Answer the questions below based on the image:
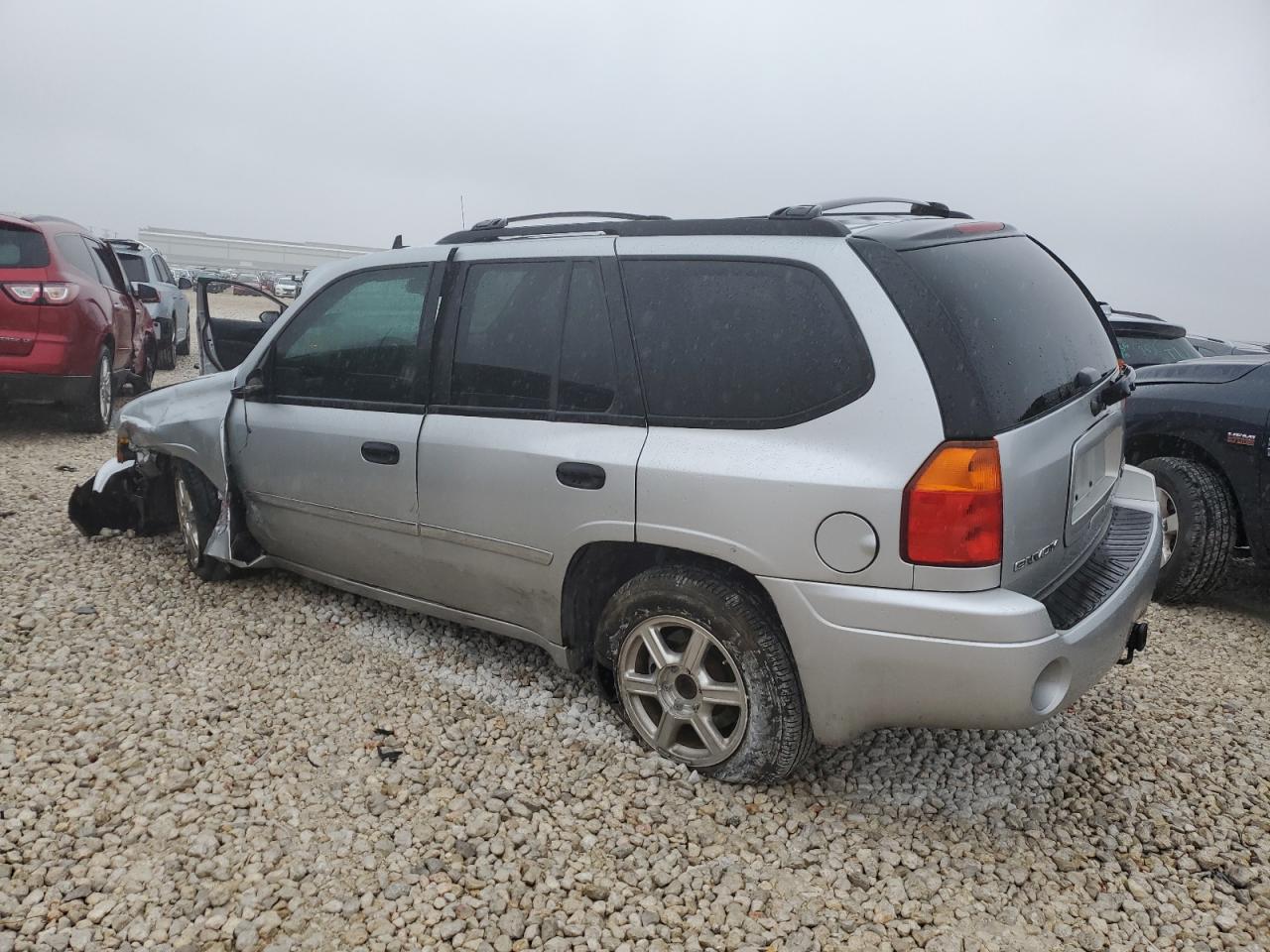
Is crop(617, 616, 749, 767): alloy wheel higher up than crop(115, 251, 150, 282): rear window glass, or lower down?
lower down

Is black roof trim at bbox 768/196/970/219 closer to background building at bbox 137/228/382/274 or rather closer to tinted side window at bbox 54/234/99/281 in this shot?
tinted side window at bbox 54/234/99/281

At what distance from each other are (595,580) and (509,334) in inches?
35.8

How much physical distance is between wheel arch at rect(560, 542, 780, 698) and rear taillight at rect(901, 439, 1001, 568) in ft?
2.22

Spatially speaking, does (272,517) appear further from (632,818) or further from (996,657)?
(996,657)

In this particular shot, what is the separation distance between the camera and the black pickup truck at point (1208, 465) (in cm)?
438

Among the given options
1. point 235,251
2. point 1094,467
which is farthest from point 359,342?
point 235,251

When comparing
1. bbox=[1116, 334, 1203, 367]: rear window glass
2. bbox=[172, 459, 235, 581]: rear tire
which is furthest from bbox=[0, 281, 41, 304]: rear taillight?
bbox=[1116, 334, 1203, 367]: rear window glass

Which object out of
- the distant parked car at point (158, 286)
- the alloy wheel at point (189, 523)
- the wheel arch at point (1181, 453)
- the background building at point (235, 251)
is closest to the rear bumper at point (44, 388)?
the alloy wheel at point (189, 523)

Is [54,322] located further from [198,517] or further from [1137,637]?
[1137,637]

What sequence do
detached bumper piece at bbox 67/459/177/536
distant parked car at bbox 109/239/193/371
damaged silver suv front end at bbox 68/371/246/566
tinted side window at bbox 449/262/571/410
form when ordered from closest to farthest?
tinted side window at bbox 449/262/571/410 < damaged silver suv front end at bbox 68/371/246/566 < detached bumper piece at bbox 67/459/177/536 < distant parked car at bbox 109/239/193/371

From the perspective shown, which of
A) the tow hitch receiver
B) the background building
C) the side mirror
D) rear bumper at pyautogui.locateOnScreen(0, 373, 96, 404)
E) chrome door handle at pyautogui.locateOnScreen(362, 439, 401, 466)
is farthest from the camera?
the background building

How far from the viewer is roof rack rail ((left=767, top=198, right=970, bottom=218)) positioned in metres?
2.83

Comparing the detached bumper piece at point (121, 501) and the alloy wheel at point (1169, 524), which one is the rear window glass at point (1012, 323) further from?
the detached bumper piece at point (121, 501)

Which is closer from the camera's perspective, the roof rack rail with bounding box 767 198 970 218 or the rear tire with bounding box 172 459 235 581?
the roof rack rail with bounding box 767 198 970 218
